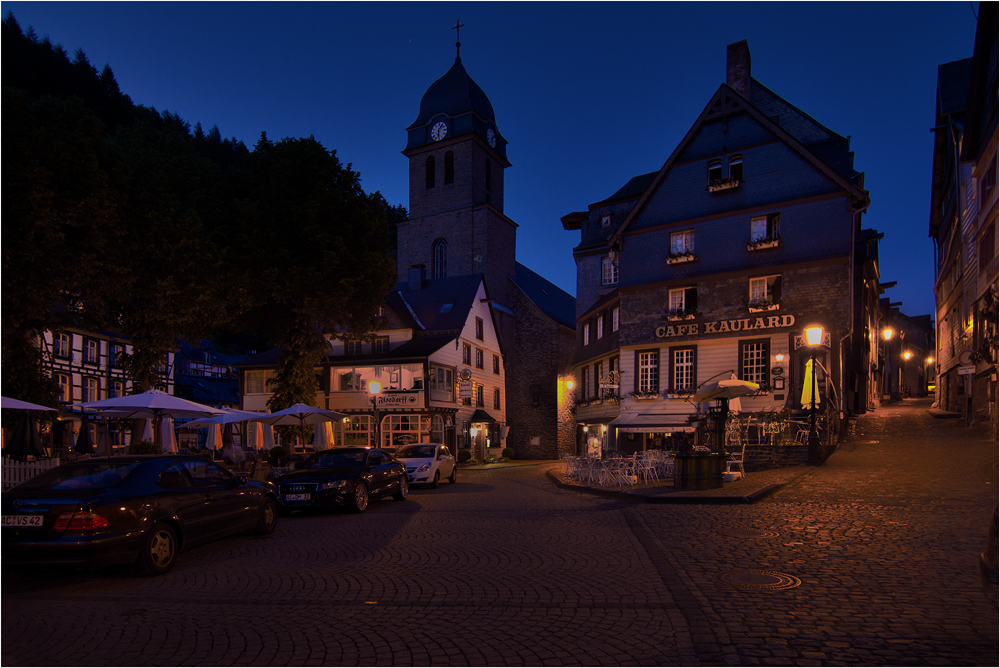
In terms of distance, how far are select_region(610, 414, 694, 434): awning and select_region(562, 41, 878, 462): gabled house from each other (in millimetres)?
48

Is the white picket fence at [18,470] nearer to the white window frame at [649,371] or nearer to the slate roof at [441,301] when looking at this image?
the white window frame at [649,371]

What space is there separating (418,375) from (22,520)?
98.3ft

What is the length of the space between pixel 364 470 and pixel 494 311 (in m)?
32.0

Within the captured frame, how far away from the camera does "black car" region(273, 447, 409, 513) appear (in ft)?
46.1

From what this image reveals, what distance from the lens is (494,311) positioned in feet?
154

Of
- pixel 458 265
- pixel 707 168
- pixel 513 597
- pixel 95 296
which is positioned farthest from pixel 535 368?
pixel 513 597

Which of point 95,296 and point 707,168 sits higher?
point 707,168

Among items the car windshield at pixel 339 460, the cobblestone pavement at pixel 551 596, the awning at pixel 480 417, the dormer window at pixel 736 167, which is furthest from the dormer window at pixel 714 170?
the awning at pixel 480 417

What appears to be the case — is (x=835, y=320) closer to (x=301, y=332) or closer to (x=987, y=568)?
(x=301, y=332)

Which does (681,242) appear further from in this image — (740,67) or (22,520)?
(22,520)

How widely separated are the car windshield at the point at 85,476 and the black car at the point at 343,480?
18.1ft

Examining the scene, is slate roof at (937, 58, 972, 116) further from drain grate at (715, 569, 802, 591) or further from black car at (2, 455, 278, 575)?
black car at (2, 455, 278, 575)

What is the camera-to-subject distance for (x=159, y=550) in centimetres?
832

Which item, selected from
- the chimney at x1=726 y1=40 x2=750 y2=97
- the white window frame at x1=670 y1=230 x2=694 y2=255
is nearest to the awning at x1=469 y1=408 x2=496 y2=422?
the white window frame at x1=670 y1=230 x2=694 y2=255
